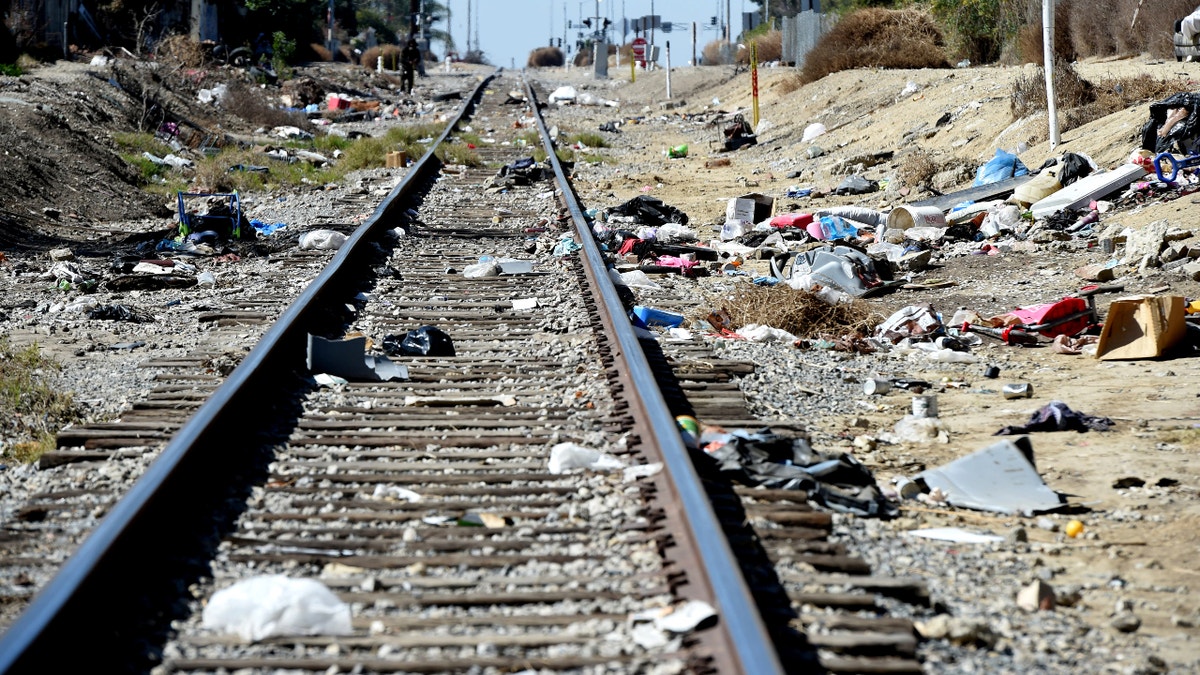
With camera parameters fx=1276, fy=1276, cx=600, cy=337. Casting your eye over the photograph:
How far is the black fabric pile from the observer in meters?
4.54

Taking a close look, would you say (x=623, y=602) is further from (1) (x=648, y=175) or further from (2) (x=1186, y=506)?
(1) (x=648, y=175)

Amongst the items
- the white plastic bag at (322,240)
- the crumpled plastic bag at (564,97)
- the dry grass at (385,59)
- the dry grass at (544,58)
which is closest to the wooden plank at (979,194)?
the white plastic bag at (322,240)

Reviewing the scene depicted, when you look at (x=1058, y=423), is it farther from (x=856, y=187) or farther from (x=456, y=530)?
(x=856, y=187)

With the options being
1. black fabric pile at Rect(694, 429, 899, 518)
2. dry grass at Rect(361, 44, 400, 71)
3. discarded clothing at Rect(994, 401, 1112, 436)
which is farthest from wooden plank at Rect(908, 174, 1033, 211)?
dry grass at Rect(361, 44, 400, 71)

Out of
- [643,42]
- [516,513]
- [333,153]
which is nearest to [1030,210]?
[516,513]

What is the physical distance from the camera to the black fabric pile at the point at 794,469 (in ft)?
14.9

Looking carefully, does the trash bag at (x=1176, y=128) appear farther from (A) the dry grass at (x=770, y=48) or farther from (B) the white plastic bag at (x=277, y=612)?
(A) the dry grass at (x=770, y=48)

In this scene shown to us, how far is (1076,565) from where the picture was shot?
411cm

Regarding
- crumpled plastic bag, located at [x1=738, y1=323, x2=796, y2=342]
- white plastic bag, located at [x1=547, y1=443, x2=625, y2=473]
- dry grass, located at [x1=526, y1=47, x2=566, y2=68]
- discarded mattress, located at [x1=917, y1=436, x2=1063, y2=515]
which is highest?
dry grass, located at [x1=526, y1=47, x2=566, y2=68]

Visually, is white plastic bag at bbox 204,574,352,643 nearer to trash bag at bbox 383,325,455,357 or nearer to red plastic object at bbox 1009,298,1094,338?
trash bag at bbox 383,325,455,357

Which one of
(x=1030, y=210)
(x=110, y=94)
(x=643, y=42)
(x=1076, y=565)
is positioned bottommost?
(x=1076, y=565)

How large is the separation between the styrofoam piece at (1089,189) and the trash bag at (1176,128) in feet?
1.65

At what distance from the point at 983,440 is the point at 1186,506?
1086 mm

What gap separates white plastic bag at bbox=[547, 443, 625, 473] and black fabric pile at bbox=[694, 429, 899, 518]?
0.34 metres
